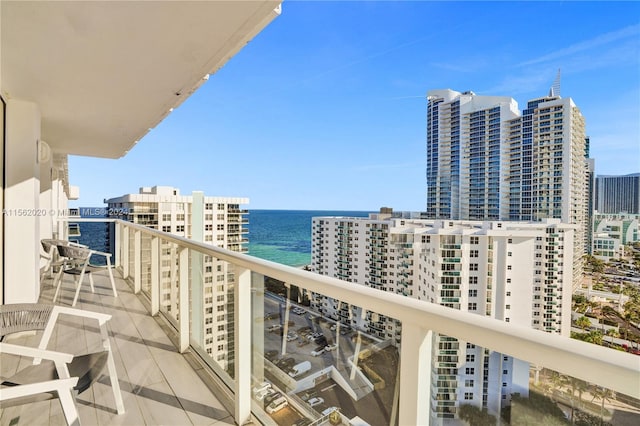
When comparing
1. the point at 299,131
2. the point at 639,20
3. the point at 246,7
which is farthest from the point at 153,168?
the point at 639,20

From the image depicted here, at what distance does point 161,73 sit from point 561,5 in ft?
119

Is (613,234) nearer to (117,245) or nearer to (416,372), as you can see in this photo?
(416,372)

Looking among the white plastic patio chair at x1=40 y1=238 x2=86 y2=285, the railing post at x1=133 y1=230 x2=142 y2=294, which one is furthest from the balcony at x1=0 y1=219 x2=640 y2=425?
the white plastic patio chair at x1=40 y1=238 x2=86 y2=285

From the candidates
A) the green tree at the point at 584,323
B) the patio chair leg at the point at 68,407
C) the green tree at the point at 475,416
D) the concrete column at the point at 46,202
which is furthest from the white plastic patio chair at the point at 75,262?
the green tree at the point at 584,323

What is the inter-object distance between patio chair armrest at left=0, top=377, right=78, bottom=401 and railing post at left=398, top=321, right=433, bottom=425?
1.31m

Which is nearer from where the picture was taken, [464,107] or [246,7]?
[246,7]

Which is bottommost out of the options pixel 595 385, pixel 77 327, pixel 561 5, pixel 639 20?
pixel 77 327

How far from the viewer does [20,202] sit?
3.41 m

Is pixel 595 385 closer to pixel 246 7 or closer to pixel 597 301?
pixel 246 7

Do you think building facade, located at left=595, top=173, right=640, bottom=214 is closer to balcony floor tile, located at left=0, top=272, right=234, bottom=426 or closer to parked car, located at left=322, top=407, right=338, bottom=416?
parked car, located at left=322, top=407, right=338, bottom=416

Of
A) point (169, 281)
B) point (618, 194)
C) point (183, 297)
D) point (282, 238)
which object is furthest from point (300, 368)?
point (282, 238)

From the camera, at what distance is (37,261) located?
3.64 m

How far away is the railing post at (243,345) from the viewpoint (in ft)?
6.46

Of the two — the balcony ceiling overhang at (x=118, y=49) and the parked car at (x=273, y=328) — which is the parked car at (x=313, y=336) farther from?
the balcony ceiling overhang at (x=118, y=49)
